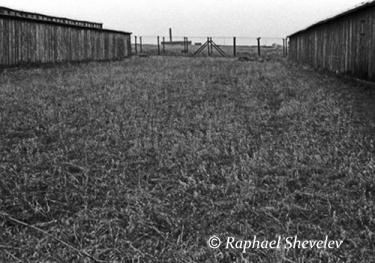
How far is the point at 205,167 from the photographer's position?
5316 mm

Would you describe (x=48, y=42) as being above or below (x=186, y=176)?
above

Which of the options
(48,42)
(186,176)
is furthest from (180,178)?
(48,42)

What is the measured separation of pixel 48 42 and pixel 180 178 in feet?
59.7

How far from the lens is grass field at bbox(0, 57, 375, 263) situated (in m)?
3.50

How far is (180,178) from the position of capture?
500 cm

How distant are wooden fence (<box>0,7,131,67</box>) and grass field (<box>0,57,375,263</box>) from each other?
9.43m

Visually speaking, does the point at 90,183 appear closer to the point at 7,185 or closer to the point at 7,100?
the point at 7,185

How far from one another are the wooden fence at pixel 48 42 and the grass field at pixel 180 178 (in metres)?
9.43

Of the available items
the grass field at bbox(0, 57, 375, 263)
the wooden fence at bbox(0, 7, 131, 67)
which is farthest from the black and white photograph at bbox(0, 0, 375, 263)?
the wooden fence at bbox(0, 7, 131, 67)

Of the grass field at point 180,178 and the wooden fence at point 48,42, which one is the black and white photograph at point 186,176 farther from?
the wooden fence at point 48,42

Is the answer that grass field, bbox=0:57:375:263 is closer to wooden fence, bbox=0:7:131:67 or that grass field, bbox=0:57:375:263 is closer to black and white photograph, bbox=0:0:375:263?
black and white photograph, bbox=0:0:375:263

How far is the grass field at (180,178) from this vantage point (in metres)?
3.50

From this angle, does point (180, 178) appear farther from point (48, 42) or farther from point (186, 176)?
point (48, 42)

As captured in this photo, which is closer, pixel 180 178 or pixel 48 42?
pixel 180 178
